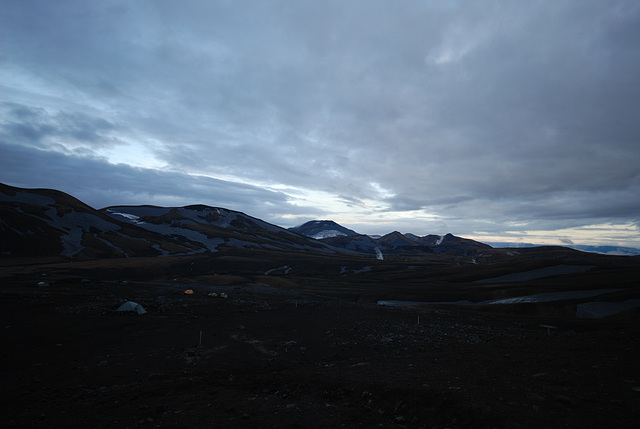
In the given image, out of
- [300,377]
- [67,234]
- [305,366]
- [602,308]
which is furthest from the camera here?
[67,234]

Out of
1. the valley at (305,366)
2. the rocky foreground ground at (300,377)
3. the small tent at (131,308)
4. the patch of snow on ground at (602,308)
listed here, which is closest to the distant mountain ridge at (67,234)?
the valley at (305,366)

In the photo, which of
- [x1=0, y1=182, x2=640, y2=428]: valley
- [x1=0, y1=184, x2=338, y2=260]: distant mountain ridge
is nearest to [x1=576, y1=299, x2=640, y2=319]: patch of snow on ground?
[x1=0, y1=182, x2=640, y2=428]: valley

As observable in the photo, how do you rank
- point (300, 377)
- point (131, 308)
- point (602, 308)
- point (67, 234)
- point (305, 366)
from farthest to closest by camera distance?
point (67, 234) → point (602, 308) → point (131, 308) → point (305, 366) → point (300, 377)

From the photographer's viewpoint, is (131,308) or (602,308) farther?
(602,308)

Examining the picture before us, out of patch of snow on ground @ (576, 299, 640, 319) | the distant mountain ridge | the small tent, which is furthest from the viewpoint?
the distant mountain ridge

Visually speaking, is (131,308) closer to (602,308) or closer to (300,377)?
(300,377)

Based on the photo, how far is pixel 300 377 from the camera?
1521 centimetres

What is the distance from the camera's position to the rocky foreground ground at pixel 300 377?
33.2 ft

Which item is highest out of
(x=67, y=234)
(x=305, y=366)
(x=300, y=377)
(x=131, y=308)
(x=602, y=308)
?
(x=67, y=234)

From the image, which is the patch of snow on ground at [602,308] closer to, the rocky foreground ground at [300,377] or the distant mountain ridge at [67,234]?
the rocky foreground ground at [300,377]

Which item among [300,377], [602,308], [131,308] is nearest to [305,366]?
[300,377]

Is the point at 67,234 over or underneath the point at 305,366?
over

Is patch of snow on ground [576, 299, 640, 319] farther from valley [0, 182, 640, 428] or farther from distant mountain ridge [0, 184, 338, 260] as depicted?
distant mountain ridge [0, 184, 338, 260]

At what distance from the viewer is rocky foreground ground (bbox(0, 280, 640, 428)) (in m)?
10.1
